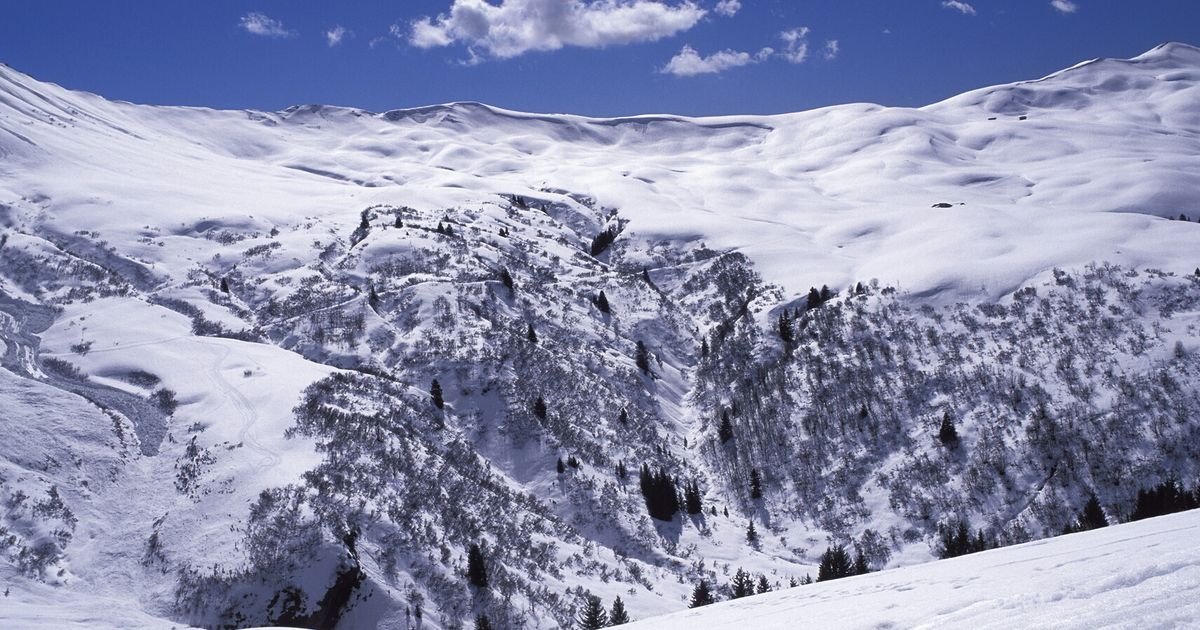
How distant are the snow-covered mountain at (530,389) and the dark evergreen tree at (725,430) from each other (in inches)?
50.9

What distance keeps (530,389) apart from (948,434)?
30.7 meters

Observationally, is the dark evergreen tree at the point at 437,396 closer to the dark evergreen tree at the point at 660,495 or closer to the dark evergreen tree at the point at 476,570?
the dark evergreen tree at the point at 660,495

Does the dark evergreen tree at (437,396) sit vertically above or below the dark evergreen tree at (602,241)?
below

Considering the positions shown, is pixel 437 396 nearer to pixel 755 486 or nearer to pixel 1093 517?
pixel 755 486

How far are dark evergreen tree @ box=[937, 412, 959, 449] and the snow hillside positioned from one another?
3483 cm

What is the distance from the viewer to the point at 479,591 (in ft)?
98.9

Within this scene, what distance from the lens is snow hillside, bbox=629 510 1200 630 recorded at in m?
6.10

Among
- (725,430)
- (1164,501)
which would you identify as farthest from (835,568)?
(725,430)

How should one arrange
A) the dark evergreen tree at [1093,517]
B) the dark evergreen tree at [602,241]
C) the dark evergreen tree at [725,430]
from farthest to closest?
the dark evergreen tree at [602,241], the dark evergreen tree at [725,430], the dark evergreen tree at [1093,517]

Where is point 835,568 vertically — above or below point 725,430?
below

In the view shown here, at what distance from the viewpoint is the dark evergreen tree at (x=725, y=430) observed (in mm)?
53031

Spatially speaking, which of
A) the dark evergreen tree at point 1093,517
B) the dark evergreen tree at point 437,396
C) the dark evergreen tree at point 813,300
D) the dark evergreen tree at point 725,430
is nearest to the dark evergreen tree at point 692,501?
the dark evergreen tree at point 725,430

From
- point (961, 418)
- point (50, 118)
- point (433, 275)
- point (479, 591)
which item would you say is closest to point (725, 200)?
point (433, 275)

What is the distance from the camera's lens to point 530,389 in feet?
175
